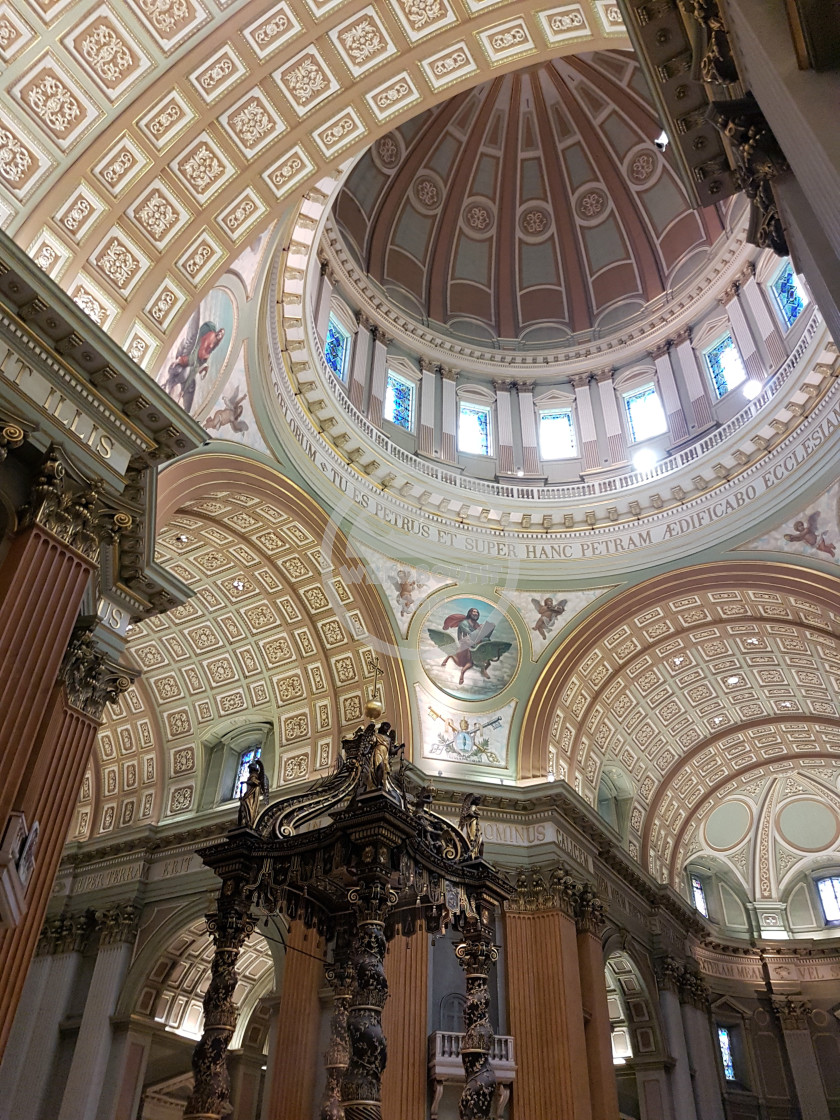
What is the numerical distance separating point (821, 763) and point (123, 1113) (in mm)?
20543

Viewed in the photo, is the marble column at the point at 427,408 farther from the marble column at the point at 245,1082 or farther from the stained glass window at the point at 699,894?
the stained glass window at the point at 699,894

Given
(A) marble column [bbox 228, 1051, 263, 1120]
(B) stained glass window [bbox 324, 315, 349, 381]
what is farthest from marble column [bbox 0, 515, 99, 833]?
(A) marble column [bbox 228, 1051, 263, 1120]

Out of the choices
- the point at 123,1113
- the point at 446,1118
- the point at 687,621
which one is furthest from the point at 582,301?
the point at 123,1113

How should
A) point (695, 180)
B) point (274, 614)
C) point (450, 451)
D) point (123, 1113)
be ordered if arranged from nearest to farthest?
point (695, 180) < point (123, 1113) < point (274, 614) < point (450, 451)

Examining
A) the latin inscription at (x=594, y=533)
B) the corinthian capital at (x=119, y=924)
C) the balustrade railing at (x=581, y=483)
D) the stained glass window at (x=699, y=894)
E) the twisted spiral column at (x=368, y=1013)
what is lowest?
the twisted spiral column at (x=368, y=1013)

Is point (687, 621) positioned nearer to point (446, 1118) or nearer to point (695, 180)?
point (446, 1118)

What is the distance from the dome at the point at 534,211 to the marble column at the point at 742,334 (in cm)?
188

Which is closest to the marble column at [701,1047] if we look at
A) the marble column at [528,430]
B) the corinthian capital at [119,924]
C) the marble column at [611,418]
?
the marble column at [611,418]

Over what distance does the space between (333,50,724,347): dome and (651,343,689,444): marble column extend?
171 centimetres

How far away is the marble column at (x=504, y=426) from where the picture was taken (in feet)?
73.5

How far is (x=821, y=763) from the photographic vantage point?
2658cm

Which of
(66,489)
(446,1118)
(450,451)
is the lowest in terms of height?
(446,1118)

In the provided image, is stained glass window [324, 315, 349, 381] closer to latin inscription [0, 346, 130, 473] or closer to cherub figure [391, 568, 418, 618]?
cherub figure [391, 568, 418, 618]

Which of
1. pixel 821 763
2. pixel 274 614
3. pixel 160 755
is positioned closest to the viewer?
pixel 274 614
